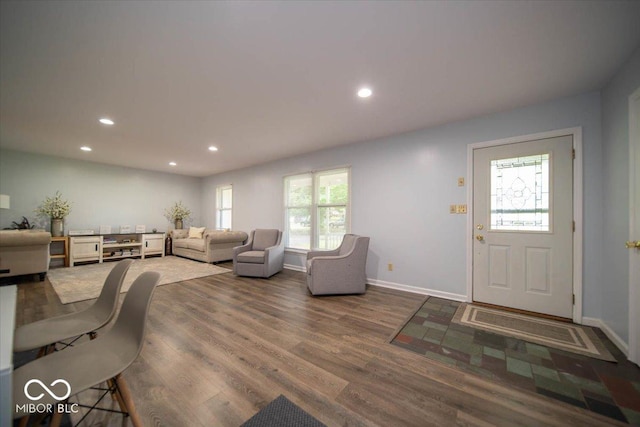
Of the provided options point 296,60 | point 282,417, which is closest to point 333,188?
point 296,60

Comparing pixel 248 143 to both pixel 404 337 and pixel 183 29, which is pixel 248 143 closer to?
pixel 183 29

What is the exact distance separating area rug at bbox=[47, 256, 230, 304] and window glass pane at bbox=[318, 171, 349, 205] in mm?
2587

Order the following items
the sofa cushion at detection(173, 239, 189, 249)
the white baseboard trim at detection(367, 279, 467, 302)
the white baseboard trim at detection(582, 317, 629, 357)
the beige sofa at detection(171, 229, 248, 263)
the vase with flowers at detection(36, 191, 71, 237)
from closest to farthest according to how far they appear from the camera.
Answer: the white baseboard trim at detection(582, 317, 629, 357)
the white baseboard trim at detection(367, 279, 467, 302)
the vase with flowers at detection(36, 191, 71, 237)
the beige sofa at detection(171, 229, 248, 263)
the sofa cushion at detection(173, 239, 189, 249)

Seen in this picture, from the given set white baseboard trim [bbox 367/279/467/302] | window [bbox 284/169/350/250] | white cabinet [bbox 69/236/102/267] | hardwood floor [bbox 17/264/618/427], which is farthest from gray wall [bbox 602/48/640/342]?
white cabinet [bbox 69/236/102/267]

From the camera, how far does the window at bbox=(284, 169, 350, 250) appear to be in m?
4.43

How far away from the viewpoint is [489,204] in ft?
9.89

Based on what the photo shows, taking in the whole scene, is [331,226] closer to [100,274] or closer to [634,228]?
[634,228]

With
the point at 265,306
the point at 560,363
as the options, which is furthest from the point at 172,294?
the point at 560,363

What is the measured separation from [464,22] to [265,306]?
331cm

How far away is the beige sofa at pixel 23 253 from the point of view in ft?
12.1

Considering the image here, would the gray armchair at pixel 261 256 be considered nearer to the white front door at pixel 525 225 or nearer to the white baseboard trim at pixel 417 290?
the white baseboard trim at pixel 417 290

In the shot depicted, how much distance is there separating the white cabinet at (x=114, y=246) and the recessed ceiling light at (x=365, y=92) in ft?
21.5

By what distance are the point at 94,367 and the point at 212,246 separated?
4713mm

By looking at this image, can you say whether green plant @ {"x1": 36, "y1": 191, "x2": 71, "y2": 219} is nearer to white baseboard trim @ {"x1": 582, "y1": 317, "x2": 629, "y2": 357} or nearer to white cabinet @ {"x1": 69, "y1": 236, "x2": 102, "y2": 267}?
white cabinet @ {"x1": 69, "y1": 236, "x2": 102, "y2": 267}
